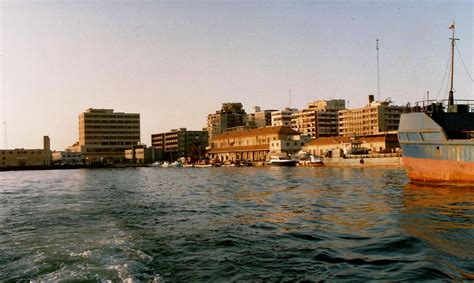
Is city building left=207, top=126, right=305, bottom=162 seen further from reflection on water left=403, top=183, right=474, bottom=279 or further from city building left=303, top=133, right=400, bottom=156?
reflection on water left=403, top=183, right=474, bottom=279

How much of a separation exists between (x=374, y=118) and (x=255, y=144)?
5200 cm

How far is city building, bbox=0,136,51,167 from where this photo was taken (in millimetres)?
194625

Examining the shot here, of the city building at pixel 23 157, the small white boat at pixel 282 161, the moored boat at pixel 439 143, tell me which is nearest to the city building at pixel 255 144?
the small white boat at pixel 282 161

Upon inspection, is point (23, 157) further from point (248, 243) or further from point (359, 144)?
point (248, 243)

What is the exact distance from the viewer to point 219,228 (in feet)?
61.7

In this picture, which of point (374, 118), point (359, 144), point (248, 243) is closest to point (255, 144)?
point (374, 118)

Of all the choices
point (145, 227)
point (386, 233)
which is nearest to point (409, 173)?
point (386, 233)

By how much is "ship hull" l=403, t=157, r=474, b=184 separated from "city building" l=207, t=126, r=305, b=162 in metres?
108

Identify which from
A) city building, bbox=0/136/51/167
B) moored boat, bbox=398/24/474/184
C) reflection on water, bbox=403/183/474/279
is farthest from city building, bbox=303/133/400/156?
city building, bbox=0/136/51/167

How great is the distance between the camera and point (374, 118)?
177 metres

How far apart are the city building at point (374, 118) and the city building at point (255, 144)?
38.8 metres

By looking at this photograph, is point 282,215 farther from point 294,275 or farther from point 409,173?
point 409,173

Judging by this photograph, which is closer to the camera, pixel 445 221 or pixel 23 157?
pixel 445 221

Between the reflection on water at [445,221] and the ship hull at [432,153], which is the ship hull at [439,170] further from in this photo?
the reflection on water at [445,221]
